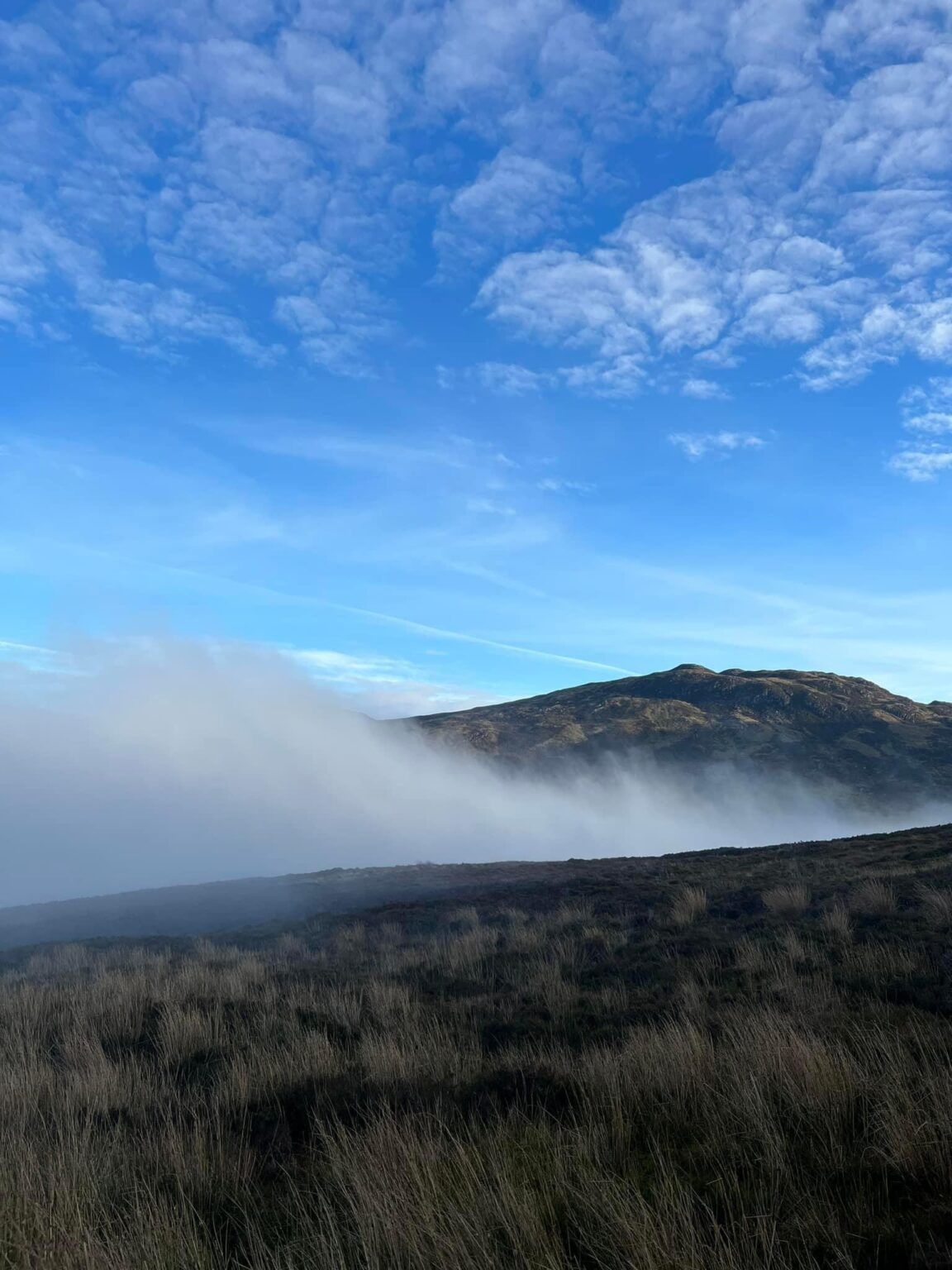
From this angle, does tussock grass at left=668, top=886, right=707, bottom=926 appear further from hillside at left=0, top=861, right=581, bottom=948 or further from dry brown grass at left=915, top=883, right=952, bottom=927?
hillside at left=0, top=861, right=581, bottom=948

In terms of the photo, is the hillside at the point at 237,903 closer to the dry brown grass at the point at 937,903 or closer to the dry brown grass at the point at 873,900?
the dry brown grass at the point at 873,900

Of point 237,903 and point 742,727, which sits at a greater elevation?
point 742,727

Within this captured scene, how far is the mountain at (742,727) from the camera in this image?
8319 cm

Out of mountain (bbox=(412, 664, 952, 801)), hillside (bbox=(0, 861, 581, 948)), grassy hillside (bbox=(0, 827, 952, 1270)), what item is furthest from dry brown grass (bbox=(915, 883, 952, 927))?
mountain (bbox=(412, 664, 952, 801))

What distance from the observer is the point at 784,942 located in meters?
10.6

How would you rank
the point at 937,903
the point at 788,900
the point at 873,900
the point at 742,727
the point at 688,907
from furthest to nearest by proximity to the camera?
the point at 742,727 → the point at 688,907 → the point at 788,900 → the point at 873,900 → the point at 937,903

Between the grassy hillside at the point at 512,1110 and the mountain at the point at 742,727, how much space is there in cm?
7917

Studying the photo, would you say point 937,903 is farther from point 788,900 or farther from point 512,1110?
point 512,1110

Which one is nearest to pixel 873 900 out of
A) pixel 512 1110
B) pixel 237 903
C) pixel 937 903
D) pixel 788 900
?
pixel 937 903

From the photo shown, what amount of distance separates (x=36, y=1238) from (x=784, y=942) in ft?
31.3

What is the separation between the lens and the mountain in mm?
83188

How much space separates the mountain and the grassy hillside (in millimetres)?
79172

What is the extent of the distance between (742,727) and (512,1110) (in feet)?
317

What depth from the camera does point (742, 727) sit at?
9531 centimetres
